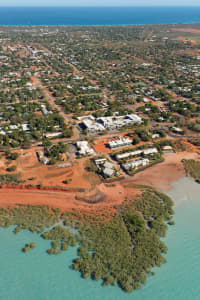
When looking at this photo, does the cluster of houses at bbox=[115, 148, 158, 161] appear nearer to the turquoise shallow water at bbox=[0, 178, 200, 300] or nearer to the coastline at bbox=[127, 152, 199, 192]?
the coastline at bbox=[127, 152, 199, 192]

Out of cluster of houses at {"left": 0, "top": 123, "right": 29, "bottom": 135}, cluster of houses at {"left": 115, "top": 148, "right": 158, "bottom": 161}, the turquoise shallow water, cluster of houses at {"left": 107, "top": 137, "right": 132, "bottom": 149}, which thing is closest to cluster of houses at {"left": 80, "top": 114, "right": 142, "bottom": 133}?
cluster of houses at {"left": 107, "top": 137, "right": 132, "bottom": 149}

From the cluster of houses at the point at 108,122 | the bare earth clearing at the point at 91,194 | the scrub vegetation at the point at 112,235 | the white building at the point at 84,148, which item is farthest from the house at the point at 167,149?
the white building at the point at 84,148

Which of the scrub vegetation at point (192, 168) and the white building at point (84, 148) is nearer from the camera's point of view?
the scrub vegetation at point (192, 168)

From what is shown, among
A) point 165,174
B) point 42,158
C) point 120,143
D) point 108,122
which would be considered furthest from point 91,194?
point 108,122

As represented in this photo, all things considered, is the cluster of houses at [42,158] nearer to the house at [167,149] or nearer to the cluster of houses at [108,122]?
the cluster of houses at [108,122]

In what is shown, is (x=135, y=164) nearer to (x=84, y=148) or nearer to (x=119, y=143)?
(x=119, y=143)

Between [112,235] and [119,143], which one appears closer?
[112,235]
